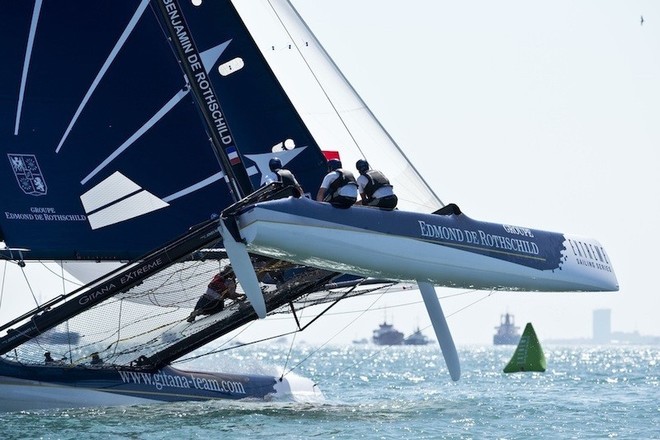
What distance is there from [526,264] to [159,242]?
16.0 ft

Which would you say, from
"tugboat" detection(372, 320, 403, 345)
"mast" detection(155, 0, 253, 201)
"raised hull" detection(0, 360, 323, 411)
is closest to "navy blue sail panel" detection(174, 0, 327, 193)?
"mast" detection(155, 0, 253, 201)

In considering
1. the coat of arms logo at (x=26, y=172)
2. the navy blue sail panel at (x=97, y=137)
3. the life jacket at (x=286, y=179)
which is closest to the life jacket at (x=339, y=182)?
the life jacket at (x=286, y=179)

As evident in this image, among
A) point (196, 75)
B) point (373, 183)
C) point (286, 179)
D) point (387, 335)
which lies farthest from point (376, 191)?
point (387, 335)

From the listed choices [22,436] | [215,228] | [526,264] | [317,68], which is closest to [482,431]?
[526,264]

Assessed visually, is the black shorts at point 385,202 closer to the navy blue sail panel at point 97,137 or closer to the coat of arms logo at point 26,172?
the navy blue sail panel at point 97,137

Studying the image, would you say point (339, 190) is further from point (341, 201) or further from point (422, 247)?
point (422, 247)

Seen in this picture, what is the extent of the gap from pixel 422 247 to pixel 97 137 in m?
4.92

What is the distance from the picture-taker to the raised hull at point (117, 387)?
1727cm

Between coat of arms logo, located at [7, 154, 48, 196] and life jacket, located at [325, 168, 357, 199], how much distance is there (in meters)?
4.57

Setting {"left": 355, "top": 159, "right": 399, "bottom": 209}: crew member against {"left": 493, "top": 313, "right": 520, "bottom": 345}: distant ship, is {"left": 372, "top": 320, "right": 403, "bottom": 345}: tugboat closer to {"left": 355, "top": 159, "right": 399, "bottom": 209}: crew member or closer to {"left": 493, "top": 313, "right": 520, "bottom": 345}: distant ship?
{"left": 493, "top": 313, "right": 520, "bottom": 345}: distant ship

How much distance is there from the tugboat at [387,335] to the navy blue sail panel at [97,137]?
10880 centimetres

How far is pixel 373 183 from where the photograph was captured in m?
15.7

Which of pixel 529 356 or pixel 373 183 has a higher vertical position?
pixel 373 183

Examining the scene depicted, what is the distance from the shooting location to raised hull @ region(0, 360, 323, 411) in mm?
17266
